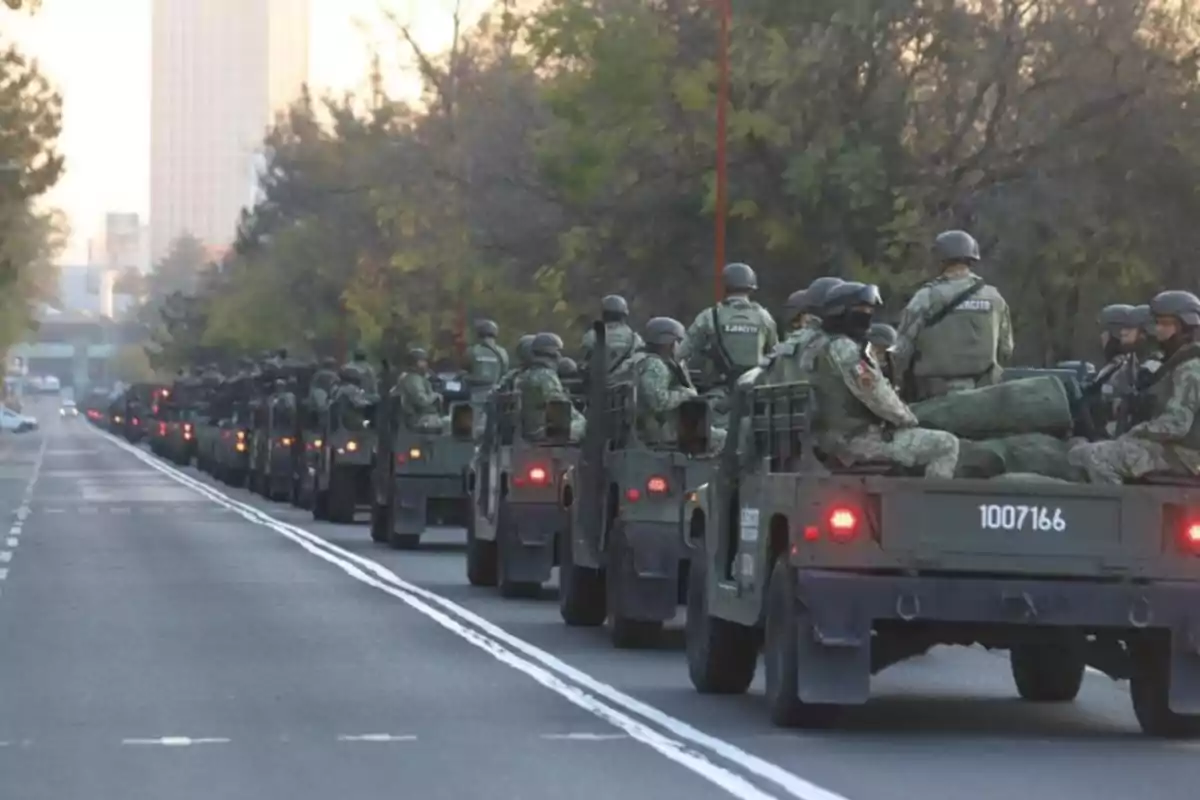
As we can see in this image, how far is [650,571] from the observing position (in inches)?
754

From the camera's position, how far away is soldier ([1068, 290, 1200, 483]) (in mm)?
14055

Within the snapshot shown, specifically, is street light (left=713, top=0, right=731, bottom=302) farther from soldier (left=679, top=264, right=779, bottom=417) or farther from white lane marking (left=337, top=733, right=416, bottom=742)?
white lane marking (left=337, top=733, right=416, bottom=742)

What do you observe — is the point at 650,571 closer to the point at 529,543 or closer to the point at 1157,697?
the point at 1157,697

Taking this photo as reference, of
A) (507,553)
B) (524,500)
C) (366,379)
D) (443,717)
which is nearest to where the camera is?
(443,717)

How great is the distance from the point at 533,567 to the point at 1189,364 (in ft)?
35.6

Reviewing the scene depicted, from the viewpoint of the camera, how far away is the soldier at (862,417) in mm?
13969

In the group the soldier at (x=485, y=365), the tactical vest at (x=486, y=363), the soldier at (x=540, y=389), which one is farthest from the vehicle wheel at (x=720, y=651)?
the tactical vest at (x=486, y=363)

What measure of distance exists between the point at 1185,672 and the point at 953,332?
223 centimetres

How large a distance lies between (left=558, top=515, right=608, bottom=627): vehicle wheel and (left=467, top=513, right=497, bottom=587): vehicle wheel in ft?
15.7

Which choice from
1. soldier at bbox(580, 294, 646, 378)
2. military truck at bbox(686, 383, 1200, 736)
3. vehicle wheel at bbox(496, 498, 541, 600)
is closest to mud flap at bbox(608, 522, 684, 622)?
soldier at bbox(580, 294, 646, 378)

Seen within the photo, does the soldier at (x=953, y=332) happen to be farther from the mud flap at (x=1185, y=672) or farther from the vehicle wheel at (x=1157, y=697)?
the mud flap at (x=1185, y=672)

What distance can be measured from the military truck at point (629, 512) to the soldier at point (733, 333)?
56 cm

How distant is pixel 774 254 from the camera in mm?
49344

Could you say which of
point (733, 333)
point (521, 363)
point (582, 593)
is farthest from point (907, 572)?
point (521, 363)
